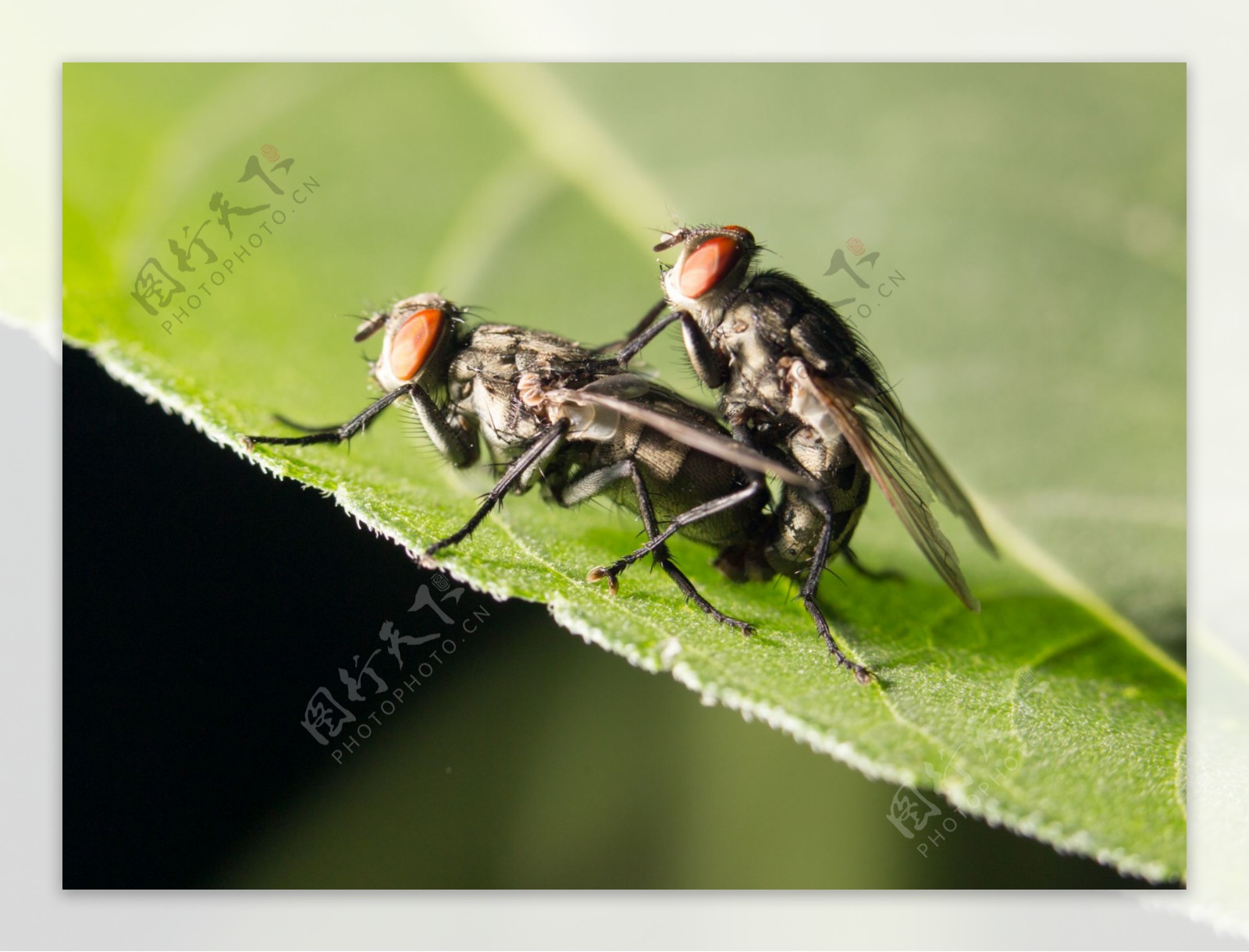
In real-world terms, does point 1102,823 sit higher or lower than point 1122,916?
higher

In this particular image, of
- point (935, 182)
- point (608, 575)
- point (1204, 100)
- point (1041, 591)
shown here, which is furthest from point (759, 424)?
point (1204, 100)

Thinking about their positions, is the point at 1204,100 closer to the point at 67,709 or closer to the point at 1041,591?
the point at 1041,591

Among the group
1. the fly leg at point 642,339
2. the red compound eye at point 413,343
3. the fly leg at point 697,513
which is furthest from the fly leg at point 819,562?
the red compound eye at point 413,343

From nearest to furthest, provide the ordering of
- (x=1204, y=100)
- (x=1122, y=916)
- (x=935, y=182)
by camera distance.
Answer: (x=1122, y=916), (x=1204, y=100), (x=935, y=182)

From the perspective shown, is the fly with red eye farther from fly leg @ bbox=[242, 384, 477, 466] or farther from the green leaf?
fly leg @ bbox=[242, 384, 477, 466]

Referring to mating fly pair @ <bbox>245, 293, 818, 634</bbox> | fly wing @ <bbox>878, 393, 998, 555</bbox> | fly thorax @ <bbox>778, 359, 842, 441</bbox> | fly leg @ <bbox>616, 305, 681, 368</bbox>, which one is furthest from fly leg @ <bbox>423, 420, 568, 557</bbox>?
fly wing @ <bbox>878, 393, 998, 555</bbox>

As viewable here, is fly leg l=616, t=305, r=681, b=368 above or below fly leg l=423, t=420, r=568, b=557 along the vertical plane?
above
